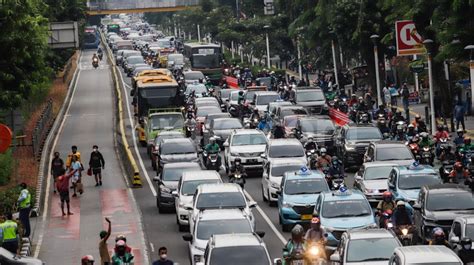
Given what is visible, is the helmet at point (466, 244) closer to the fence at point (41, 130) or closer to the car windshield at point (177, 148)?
the car windshield at point (177, 148)

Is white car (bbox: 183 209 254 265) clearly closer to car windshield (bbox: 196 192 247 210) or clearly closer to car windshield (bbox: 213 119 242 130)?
car windshield (bbox: 196 192 247 210)

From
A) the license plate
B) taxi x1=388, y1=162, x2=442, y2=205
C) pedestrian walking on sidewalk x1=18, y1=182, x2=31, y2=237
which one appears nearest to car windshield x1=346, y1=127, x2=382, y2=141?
taxi x1=388, y1=162, x2=442, y2=205

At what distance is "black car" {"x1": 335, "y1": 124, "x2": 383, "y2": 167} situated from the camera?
47.9 m

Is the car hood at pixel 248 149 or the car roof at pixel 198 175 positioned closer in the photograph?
the car roof at pixel 198 175

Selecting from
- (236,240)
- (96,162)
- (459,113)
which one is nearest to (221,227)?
(236,240)

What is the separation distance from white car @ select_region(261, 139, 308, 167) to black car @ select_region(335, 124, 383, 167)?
2.71 meters

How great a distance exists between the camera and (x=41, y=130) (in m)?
60.1

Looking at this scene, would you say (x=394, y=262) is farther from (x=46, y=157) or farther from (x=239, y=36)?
(x=239, y=36)

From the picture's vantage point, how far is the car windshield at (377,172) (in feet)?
127

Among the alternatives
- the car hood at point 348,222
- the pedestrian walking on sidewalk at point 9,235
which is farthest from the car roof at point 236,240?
the pedestrian walking on sidewalk at point 9,235

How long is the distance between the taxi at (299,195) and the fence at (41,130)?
17.8m

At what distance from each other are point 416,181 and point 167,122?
21.8 metres

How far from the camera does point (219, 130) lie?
184 feet

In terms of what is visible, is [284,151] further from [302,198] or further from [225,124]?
[225,124]
